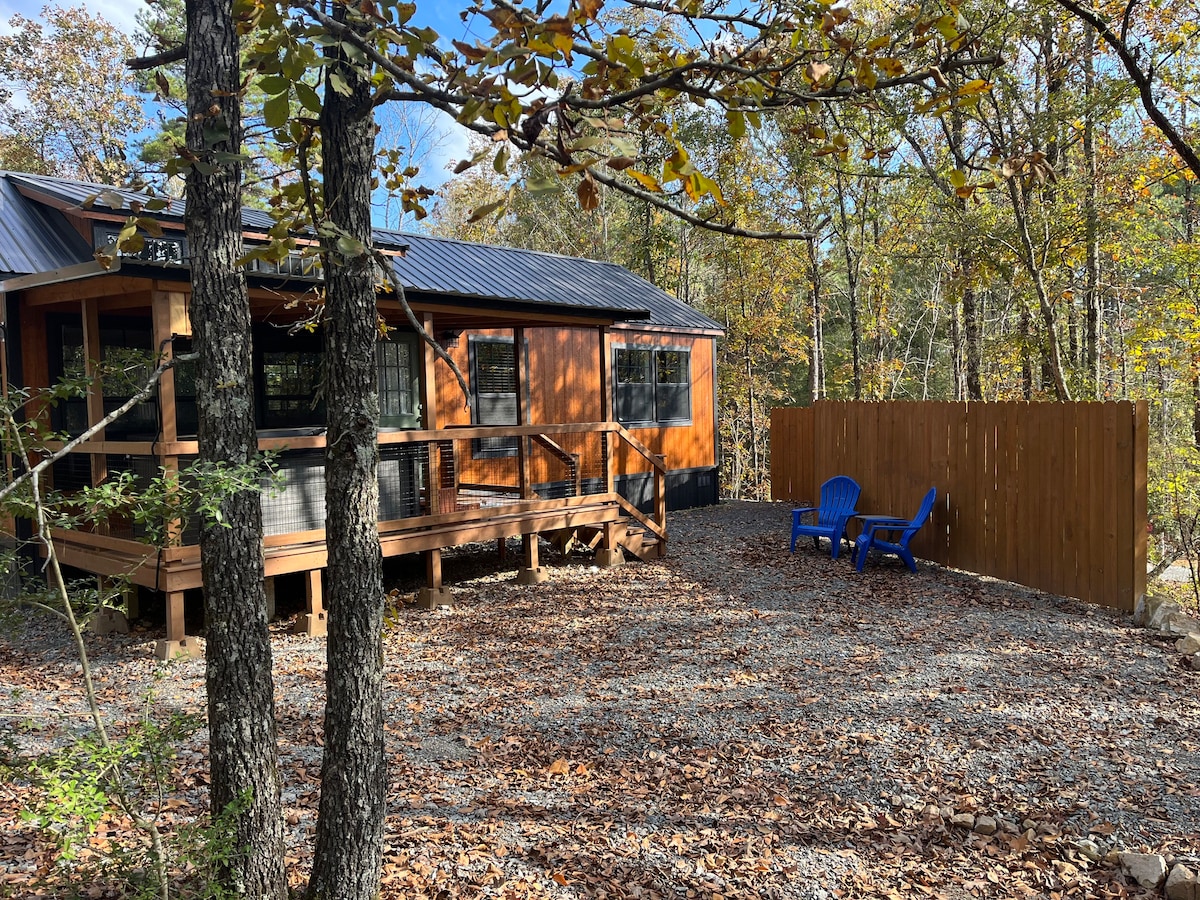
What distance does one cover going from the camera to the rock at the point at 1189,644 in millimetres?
6203

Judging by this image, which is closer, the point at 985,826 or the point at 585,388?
the point at 985,826

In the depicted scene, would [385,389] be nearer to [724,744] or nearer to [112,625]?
[112,625]

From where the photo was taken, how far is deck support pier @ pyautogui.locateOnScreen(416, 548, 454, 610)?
26.3 ft

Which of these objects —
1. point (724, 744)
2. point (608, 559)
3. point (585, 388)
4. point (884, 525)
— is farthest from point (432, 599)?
point (585, 388)

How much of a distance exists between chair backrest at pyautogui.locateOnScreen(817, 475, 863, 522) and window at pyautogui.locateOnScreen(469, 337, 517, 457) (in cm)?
424

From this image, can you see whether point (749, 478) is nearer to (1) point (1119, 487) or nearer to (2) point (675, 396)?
(2) point (675, 396)

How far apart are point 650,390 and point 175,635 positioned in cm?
927

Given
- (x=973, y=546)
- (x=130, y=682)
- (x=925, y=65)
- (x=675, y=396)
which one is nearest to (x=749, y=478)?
(x=675, y=396)

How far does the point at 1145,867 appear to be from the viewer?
11.5 feet

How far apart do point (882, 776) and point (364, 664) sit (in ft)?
9.34

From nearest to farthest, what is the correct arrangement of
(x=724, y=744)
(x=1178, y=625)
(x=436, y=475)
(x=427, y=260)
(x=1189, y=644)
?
(x=724, y=744), (x=1189, y=644), (x=1178, y=625), (x=436, y=475), (x=427, y=260)

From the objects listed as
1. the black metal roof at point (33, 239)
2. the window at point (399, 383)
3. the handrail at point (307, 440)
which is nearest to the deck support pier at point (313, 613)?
the handrail at point (307, 440)

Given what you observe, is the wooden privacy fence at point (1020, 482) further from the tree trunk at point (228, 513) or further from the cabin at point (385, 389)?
the tree trunk at point (228, 513)

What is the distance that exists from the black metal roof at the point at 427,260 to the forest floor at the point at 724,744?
3410 millimetres
